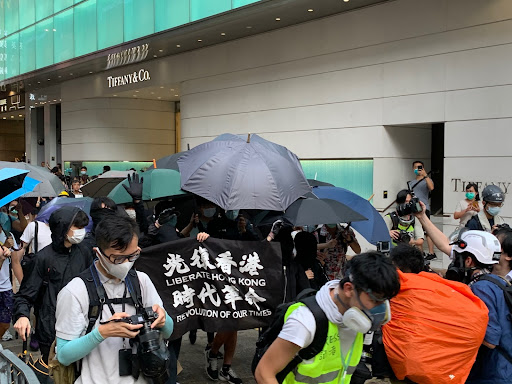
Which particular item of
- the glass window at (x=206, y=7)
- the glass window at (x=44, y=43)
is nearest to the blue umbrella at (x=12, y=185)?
the glass window at (x=206, y=7)

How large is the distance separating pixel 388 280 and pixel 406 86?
36.9 ft

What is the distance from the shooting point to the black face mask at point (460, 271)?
4059 millimetres

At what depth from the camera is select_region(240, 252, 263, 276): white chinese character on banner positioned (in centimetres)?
537

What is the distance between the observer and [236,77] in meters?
17.7

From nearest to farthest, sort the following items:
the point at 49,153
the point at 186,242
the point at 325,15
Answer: the point at 186,242, the point at 325,15, the point at 49,153

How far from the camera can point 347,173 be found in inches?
581

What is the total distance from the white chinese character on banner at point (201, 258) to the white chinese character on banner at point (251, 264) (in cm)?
30

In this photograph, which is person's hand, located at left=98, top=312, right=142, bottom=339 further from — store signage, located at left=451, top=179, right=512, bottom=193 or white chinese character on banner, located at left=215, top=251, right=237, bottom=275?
store signage, located at left=451, top=179, right=512, bottom=193

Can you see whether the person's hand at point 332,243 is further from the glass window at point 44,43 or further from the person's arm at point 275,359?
the glass window at point 44,43

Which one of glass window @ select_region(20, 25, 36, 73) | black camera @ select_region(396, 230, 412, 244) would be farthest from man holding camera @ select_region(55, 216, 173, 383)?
glass window @ select_region(20, 25, 36, 73)

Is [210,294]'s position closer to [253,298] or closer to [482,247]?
[253,298]

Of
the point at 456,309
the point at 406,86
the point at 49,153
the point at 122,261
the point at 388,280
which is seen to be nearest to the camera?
the point at 388,280

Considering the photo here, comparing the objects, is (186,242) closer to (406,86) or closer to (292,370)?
(292,370)

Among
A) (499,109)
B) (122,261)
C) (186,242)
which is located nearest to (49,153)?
(499,109)
